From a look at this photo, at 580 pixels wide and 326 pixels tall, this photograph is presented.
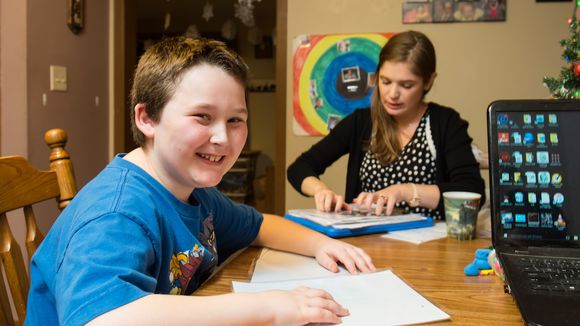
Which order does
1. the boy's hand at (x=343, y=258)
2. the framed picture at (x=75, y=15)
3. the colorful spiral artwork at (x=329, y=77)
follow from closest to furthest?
the boy's hand at (x=343, y=258)
the framed picture at (x=75, y=15)
the colorful spiral artwork at (x=329, y=77)

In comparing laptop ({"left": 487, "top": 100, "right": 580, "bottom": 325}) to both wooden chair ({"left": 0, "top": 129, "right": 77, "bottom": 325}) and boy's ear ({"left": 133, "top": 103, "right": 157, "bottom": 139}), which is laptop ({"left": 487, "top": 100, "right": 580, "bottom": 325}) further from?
wooden chair ({"left": 0, "top": 129, "right": 77, "bottom": 325})

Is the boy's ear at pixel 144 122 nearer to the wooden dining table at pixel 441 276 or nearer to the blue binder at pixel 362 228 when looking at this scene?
the wooden dining table at pixel 441 276

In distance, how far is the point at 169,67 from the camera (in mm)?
717

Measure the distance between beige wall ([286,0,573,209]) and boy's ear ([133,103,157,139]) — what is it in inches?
73.8

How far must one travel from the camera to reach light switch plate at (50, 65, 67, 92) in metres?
2.12

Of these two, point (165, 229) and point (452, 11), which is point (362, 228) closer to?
point (165, 229)

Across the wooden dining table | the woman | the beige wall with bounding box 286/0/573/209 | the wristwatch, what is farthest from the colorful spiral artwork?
the wooden dining table

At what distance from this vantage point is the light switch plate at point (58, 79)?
2119 mm

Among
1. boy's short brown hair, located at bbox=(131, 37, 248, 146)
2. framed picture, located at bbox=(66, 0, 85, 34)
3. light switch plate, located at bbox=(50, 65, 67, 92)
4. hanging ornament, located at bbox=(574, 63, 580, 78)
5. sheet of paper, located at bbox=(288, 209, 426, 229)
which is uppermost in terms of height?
framed picture, located at bbox=(66, 0, 85, 34)

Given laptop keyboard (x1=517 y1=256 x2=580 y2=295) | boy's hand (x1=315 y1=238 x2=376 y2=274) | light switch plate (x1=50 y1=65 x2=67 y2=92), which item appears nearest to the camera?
laptop keyboard (x1=517 y1=256 x2=580 y2=295)

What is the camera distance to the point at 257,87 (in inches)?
222

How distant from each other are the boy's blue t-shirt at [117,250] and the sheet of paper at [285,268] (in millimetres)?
93

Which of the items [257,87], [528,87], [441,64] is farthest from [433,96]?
[257,87]

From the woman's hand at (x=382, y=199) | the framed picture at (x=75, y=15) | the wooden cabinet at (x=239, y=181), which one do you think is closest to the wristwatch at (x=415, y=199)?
the woman's hand at (x=382, y=199)
